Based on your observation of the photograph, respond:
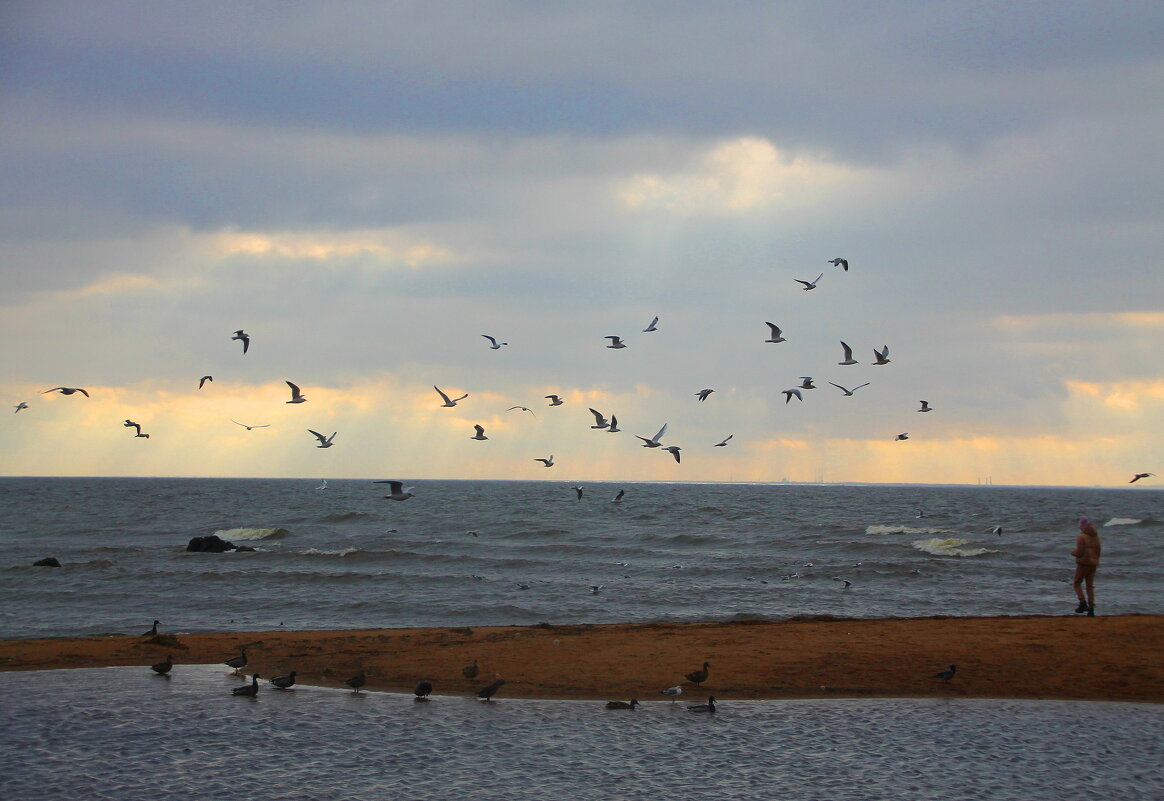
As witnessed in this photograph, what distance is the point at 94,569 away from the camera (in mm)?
36312

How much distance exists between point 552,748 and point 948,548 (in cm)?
4007

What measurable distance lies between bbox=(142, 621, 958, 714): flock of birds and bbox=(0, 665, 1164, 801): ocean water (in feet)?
0.71

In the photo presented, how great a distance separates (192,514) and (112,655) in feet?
228

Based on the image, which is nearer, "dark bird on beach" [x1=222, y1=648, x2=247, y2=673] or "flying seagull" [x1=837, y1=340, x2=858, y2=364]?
"dark bird on beach" [x1=222, y1=648, x2=247, y2=673]

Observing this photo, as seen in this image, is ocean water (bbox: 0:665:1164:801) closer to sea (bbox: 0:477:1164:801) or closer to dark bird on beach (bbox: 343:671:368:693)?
sea (bbox: 0:477:1164:801)

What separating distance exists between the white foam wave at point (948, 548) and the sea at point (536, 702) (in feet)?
0.77

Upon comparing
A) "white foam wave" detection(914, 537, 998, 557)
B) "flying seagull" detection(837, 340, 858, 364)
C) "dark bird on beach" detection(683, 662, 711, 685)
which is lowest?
"white foam wave" detection(914, 537, 998, 557)

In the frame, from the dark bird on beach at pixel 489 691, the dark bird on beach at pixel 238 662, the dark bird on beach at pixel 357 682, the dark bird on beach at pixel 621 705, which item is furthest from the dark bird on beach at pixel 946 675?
the dark bird on beach at pixel 238 662

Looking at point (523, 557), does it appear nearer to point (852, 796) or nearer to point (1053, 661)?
point (1053, 661)

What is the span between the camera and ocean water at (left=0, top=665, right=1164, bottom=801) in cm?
1013

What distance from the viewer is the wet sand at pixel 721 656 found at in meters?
14.8

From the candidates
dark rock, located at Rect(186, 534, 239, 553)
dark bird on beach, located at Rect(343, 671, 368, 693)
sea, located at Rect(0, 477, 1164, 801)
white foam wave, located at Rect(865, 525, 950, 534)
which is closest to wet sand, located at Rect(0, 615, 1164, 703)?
dark bird on beach, located at Rect(343, 671, 368, 693)

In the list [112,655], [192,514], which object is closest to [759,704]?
[112,655]

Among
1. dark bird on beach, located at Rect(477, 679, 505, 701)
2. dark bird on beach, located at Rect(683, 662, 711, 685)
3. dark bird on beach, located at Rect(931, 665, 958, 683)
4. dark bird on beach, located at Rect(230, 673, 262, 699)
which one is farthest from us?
dark bird on beach, located at Rect(931, 665, 958, 683)
